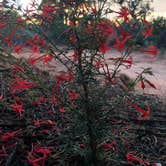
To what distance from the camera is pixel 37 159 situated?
4.20m

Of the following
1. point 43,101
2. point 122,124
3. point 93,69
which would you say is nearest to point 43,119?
point 43,101

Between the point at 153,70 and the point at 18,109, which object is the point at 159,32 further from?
the point at 18,109

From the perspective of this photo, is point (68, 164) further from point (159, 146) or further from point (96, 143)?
point (159, 146)

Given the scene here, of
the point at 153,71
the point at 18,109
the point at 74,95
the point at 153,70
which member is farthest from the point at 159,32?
the point at 74,95

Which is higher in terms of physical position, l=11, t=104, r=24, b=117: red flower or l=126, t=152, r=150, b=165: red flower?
l=11, t=104, r=24, b=117: red flower

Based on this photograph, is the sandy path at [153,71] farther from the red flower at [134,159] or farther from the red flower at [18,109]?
the red flower at [134,159]

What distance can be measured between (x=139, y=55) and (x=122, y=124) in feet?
38.1

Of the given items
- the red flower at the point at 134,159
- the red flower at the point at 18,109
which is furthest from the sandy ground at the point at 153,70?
the red flower at the point at 134,159

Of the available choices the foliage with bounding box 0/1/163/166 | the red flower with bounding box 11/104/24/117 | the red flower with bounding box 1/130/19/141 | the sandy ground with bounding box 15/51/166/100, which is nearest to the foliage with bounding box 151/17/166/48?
the sandy ground with bounding box 15/51/166/100

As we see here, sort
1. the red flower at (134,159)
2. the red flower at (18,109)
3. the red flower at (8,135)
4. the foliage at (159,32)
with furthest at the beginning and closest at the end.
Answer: the foliage at (159,32) < the red flower at (18,109) < the red flower at (8,135) < the red flower at (134,159)

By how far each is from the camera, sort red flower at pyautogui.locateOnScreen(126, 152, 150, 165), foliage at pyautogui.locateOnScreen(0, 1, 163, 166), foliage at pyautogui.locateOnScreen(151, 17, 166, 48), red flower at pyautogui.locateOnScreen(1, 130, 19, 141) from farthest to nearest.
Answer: foliage at pyautogui.locateOnScreen(151, 17, 166, 48), red flower at pyautogui.locateOnScreen(1, 130, 19, 141), red flower at pyautogui.locateOnScreen(126, 152, 150, 165), foliage at pyautogui.locateOnScreen(0, 1, 163, 166)

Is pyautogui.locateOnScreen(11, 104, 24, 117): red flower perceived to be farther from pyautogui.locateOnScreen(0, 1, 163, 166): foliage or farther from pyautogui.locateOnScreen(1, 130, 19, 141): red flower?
pyautogui.locateOnScreen(1, 130, 19, 141): red flower

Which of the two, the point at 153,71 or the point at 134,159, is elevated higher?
the point at 134,159

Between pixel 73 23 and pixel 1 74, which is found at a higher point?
Result: pixel 73 23
